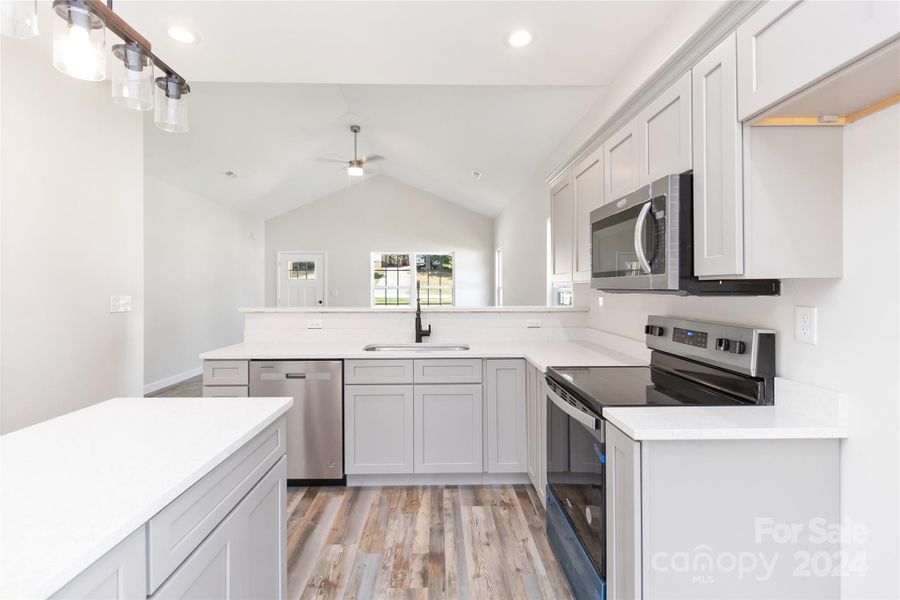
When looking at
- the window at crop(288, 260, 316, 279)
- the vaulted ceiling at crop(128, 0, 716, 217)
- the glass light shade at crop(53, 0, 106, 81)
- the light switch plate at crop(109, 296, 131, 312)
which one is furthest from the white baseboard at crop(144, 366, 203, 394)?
the glass light shade at crop(53, 0, 106, 81)

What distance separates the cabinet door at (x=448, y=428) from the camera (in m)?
2.66

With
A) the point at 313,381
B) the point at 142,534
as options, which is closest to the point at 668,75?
the point at 142,534

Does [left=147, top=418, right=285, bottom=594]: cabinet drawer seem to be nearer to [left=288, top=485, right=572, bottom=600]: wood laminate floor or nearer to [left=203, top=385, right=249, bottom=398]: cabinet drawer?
[left=288, top=485, right=572, bottom=600]: wood laminate floor

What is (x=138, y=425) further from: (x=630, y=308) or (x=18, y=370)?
(x=630, y=308)

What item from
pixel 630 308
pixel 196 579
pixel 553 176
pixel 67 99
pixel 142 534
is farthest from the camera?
pixel 553 176

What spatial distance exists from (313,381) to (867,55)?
2597 mm

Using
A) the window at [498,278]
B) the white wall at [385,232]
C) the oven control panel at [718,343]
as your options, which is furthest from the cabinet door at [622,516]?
the white wall at [385,232]

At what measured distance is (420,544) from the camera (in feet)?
6.91

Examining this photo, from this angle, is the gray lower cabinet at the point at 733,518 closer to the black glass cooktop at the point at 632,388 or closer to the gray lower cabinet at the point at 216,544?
the black glass cooktop at the point at 632,388

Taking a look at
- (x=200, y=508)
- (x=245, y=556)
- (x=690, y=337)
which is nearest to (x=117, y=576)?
(x=200, y=508)

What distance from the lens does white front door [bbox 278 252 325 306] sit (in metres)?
8.53

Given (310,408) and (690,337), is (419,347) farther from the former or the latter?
(690,337)

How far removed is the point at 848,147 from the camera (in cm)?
121

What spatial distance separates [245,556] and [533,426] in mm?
1665
